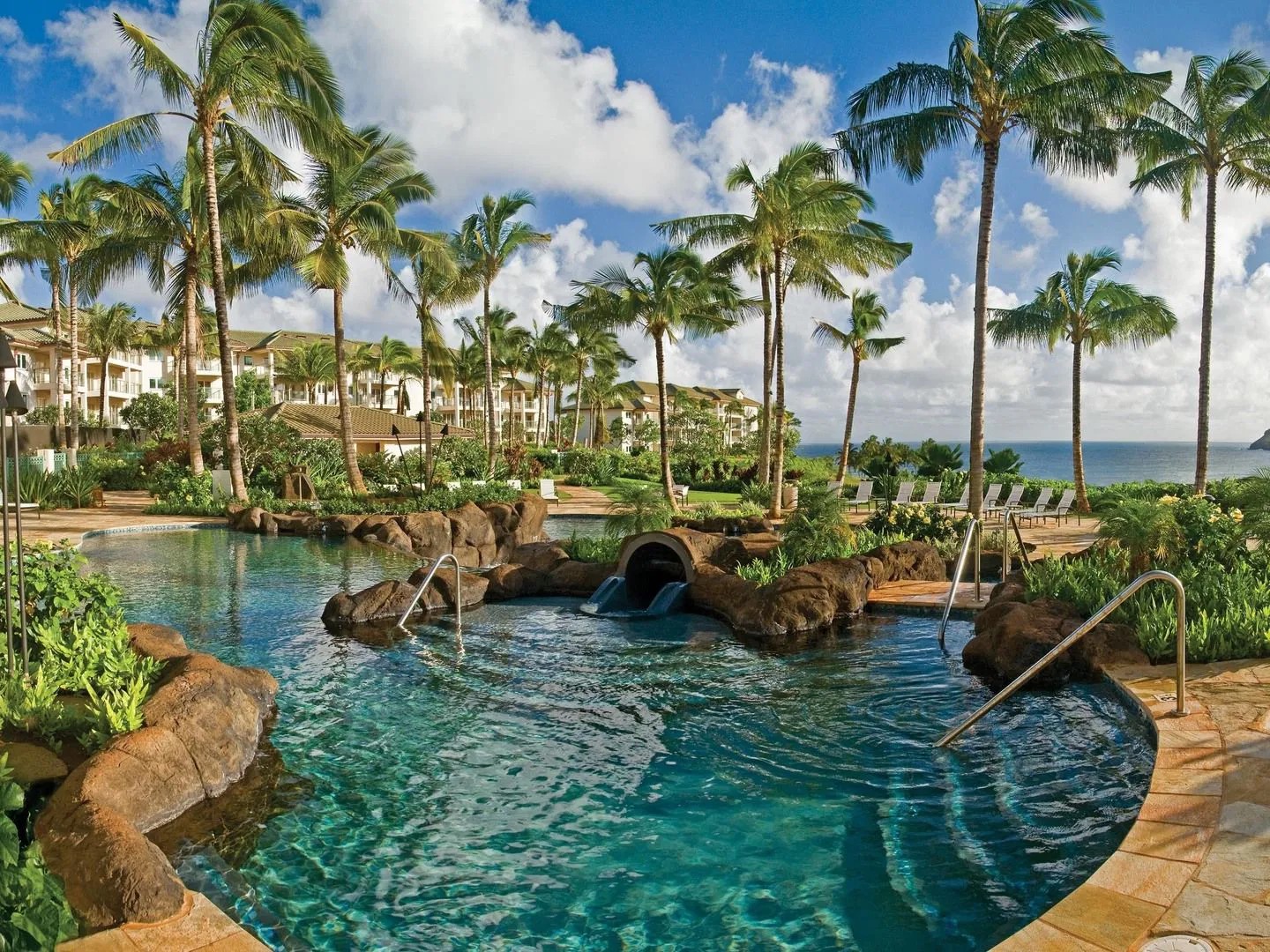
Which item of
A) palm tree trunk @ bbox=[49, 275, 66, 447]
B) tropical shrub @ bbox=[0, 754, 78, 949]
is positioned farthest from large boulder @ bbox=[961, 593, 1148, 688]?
palm tree trunk @ bbox=[49, 275, 66, 447]

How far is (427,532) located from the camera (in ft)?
68.8

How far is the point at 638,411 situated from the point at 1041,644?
94.7 meters

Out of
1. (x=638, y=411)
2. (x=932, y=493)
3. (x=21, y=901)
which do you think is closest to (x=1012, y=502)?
(x=932, y=493)

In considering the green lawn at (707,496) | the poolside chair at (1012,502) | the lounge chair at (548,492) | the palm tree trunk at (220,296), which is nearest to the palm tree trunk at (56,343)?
the palm tree trunk at (220,296)

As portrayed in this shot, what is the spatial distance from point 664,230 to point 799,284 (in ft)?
16.7

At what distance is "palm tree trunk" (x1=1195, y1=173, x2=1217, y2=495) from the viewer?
2103 cm

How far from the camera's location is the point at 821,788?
20.9 feet

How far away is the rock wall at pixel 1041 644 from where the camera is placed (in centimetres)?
805

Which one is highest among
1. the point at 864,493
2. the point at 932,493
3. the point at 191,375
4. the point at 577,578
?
the point at 191,375

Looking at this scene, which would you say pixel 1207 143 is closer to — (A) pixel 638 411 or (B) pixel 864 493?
(B) pixel 864 493

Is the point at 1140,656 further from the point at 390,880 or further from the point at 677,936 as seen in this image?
the point at 390,880

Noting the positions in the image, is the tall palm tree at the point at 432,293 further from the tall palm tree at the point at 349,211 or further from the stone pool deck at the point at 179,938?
the stone pool deck at the point at 179,938

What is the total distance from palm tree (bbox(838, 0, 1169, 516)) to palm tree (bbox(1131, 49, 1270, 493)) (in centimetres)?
281

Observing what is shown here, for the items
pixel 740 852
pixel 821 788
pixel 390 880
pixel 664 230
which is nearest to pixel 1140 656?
pixel 821 788
